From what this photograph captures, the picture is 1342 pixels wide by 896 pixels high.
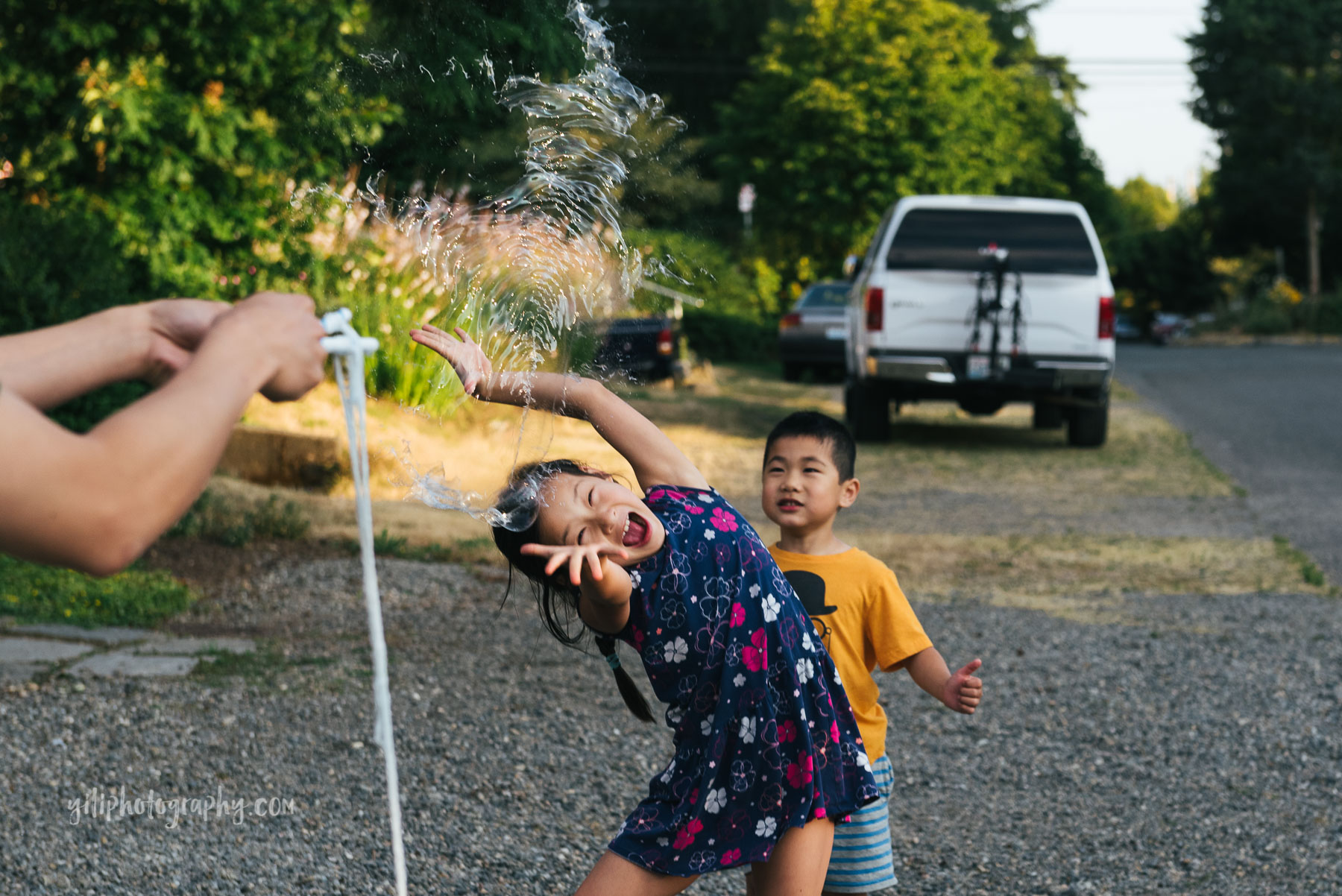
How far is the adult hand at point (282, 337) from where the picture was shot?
1429 millimetres

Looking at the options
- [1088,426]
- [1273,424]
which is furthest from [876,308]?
[1273,424]

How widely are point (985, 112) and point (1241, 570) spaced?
2567 centimetres

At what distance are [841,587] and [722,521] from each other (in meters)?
0.49

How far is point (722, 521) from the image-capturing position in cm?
238

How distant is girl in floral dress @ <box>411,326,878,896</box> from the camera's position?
228cm

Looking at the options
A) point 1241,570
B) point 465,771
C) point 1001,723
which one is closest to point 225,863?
point 465,771

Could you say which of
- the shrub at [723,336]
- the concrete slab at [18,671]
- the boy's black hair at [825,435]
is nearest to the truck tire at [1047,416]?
the concrete slab at [18,671]

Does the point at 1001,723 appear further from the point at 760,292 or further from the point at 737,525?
the point at 760,292

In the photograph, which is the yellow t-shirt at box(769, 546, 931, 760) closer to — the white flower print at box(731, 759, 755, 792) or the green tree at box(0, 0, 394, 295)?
the white flower print at box(731, 759, 755, 792)

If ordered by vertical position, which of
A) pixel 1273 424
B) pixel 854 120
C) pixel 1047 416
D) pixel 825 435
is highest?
pixel 854 120

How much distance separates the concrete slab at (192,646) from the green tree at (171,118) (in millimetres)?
2354

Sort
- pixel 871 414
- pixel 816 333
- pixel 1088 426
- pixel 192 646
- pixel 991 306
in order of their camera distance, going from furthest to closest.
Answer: pixel 816 333, pixel 871 414, pixel 1088 426, pixel 991 306, pixel 192 646

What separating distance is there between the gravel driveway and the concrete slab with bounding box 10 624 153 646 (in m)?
0.43

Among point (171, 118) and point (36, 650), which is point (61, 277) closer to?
point (171, 118)
